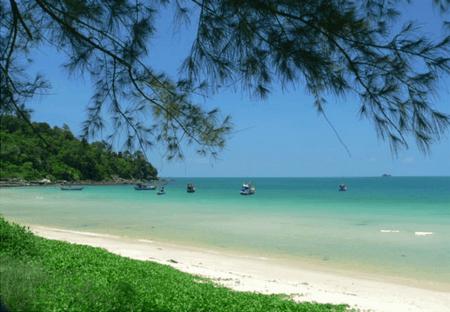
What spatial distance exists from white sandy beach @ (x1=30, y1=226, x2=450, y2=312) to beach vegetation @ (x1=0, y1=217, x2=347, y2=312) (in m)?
1.39

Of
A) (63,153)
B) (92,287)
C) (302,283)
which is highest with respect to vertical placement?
(63,153)

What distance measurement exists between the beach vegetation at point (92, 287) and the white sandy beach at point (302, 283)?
139 cm

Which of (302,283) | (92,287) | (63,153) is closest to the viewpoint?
(63,153)

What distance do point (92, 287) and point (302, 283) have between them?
6073mm

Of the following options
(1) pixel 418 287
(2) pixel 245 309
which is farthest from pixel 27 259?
(1) pixel 418 287

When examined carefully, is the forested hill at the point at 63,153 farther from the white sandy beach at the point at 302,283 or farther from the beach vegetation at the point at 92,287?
the white sandy beach at the point at 302,283

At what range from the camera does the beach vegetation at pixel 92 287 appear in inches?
173

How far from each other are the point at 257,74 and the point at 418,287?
9.28 meters

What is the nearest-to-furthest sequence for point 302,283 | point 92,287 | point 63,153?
point 63,153, point 92,287, point 302,283

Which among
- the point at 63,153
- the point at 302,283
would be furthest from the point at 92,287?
the point at 302,283

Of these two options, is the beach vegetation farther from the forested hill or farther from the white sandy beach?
the white sandy beach

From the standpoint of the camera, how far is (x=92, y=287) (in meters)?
5.10

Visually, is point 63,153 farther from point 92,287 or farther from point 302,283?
point 302,283

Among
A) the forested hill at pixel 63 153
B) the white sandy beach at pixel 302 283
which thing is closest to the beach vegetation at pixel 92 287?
the forested hill at pixel 63 153
